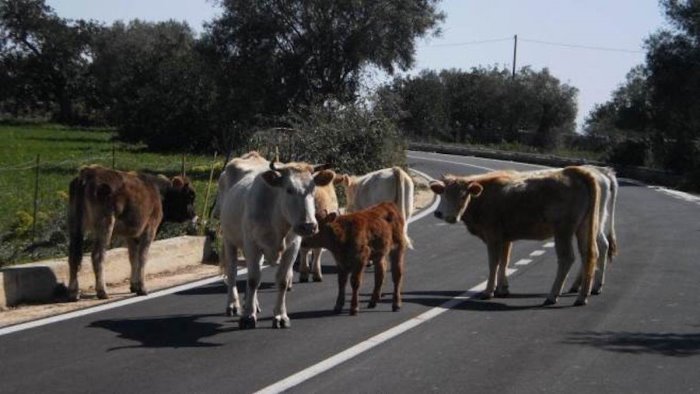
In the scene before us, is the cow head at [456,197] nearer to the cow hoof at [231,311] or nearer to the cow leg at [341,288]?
the cow leg at [341,288]

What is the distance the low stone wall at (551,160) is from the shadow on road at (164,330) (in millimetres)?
31434

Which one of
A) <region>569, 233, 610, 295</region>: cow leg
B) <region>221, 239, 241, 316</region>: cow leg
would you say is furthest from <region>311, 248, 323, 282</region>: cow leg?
<region>569, 233, 610, 295</region>: cow leg

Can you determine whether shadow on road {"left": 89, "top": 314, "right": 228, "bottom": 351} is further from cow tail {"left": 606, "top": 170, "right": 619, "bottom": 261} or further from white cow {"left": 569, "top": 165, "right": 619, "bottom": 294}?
cow tail {"left": 606, "top": 170, "right": 619, "bottom": 261}

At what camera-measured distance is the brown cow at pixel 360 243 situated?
10922mm

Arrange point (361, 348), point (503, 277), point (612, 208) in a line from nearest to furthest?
1. point (361, 348)
2. point (503, 277)
3. point (612, 208)

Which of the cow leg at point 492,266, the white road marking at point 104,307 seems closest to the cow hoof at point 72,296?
the white road marking at point 104,307

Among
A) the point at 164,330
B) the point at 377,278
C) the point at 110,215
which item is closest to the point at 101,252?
the point at 110,215

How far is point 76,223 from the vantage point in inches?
465

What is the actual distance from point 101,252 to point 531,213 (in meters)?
5.39

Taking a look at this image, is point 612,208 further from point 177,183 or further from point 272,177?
point 177,183

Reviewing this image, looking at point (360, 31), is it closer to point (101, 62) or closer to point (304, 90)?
point (304, 90)

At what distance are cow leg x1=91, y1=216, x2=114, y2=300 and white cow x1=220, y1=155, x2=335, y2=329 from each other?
1.92 m

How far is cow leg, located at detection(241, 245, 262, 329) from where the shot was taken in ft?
33.6

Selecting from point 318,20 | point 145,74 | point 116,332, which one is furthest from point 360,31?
point 116,332
